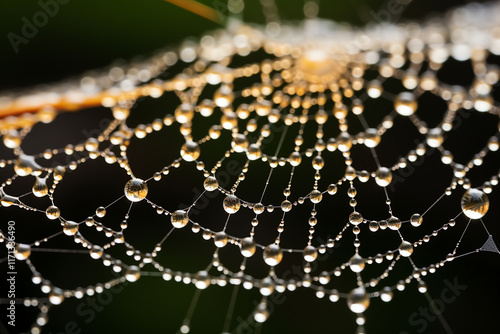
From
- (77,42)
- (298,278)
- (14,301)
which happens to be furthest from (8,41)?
(298,278)

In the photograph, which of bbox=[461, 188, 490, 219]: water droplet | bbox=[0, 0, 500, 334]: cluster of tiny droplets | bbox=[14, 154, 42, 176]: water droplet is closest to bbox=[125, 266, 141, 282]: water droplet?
bbox=[0, 0, 500, 334]: cluster of tiny droplets

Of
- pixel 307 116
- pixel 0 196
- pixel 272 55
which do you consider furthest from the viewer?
→ pixel 272 55

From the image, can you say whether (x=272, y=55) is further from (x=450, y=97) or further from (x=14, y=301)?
(x=14, y=301)

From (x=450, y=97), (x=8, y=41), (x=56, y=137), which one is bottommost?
(x=56, y=137)

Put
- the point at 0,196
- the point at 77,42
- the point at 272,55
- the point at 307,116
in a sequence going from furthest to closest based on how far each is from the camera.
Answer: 1. the point at 77,42
2. the point at 272,55
3. the point at 307,116
4. the point at 0,196

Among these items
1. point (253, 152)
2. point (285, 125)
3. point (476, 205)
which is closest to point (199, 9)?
point (285, 125)

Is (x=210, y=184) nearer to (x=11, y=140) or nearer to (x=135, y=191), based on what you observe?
(x=135, y=191)

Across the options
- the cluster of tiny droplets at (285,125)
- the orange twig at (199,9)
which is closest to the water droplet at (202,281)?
the cluster of tiny droplets at (285,125)

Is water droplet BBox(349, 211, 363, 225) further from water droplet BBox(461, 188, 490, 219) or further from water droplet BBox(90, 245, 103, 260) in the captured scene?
water droplet BBox(90, 245, 103, 260)
